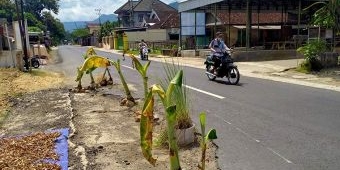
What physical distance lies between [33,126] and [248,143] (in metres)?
4.25

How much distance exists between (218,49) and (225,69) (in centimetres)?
78

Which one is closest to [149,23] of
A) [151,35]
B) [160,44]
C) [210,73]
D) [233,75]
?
[151,35]

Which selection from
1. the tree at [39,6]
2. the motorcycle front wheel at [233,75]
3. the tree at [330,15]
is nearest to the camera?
the motorcycle front wheel at [233,75]

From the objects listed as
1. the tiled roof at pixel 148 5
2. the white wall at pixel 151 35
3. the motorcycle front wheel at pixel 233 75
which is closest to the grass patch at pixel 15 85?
the motorcycle front wheel at pixel 233 75

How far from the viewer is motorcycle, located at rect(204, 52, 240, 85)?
1301cm

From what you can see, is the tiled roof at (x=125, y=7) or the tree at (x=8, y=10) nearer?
the tree at (x=8, y=10)

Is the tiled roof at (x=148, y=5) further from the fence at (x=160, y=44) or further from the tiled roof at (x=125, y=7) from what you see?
the fence at (x=160, y=44)

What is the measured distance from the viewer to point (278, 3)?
3108 cm

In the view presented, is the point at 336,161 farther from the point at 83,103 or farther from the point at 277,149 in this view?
the point at 83,103

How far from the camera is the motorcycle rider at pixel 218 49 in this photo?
532 inches

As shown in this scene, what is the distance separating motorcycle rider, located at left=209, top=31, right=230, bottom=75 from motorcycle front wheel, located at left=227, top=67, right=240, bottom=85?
2.13ft

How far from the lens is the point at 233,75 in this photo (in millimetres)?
13016

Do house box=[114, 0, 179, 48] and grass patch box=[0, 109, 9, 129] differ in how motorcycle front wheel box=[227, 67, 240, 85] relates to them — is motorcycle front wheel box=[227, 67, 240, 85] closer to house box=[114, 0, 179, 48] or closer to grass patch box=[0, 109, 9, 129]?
grass patch box=[0, 109, 9, 129]

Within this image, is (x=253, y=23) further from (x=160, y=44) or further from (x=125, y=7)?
(x=125, y=7)
